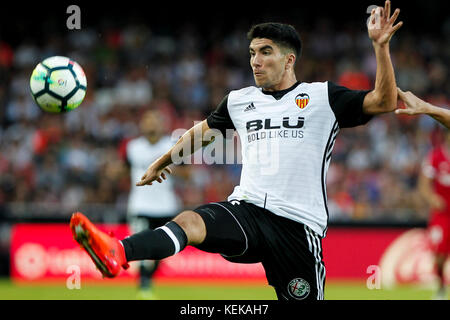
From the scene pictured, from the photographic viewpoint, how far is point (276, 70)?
540 centimetres

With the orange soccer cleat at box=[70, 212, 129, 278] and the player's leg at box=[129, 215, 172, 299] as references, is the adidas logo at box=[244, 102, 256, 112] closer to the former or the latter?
the orange soccer cleat at box=[70, 212, 129, 278]

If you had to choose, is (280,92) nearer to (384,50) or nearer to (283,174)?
(283,174)

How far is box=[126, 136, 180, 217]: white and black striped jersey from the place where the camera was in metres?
9.91

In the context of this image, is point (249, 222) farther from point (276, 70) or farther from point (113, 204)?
point (113, 204)

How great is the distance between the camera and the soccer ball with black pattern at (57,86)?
19.7 ft

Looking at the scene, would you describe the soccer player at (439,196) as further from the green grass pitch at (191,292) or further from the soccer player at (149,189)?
the soccer player at (149,189)

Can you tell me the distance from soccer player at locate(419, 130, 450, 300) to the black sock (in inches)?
255

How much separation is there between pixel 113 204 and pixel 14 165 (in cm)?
226

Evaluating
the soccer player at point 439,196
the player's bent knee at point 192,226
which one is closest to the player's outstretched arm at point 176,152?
the player's bent knee at point 192,226

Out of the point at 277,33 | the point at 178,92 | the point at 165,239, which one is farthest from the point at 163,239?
the point at 178,92

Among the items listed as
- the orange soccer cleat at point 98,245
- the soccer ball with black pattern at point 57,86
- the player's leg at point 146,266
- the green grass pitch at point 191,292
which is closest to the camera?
the orange soccer cleat at point 98,245

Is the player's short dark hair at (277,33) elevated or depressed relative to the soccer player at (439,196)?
elevated

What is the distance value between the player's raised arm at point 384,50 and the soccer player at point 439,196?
562cm

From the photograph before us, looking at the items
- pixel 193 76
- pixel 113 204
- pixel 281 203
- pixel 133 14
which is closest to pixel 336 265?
pixel 113 204
